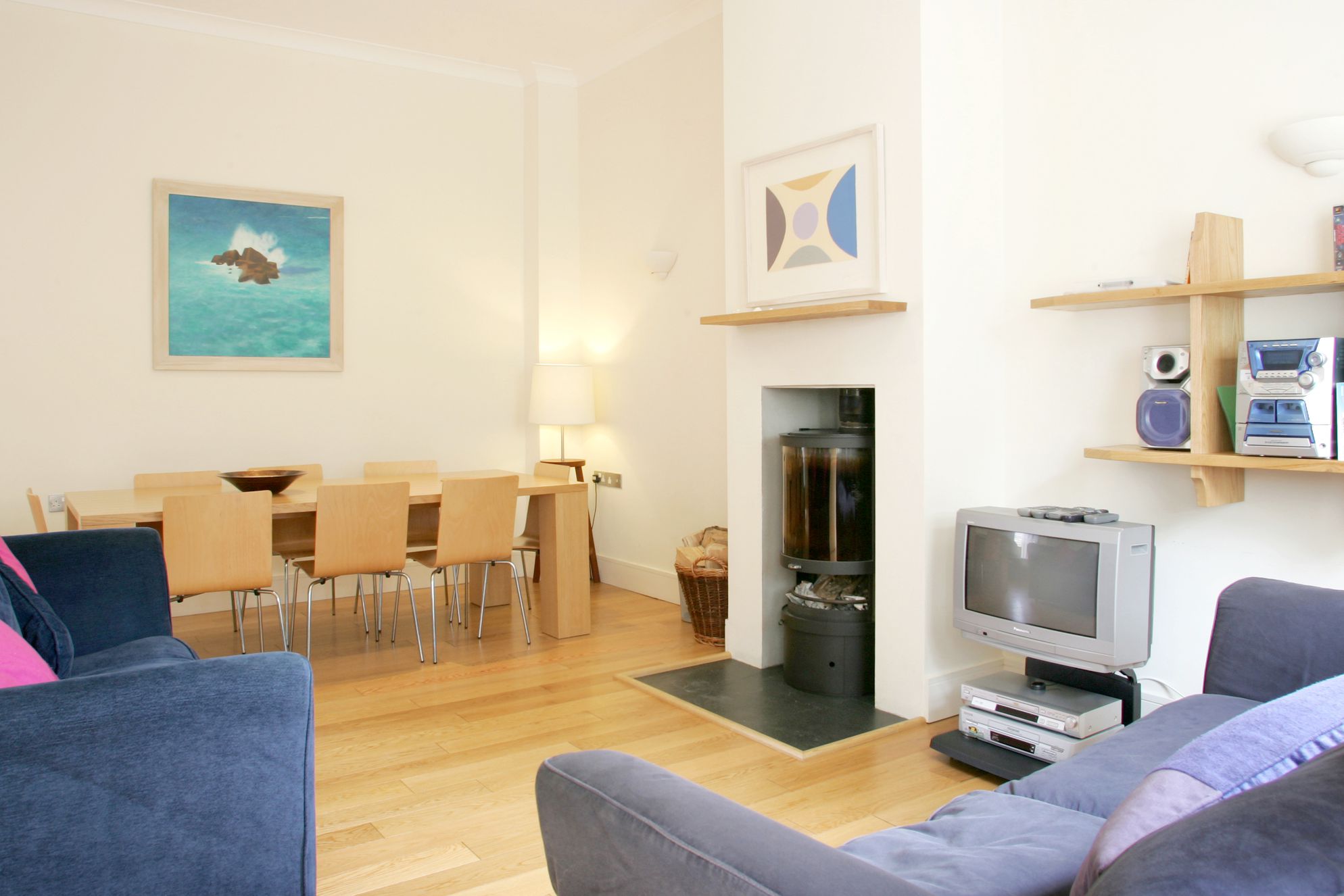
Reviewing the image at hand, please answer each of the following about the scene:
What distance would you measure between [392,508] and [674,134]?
255 cm

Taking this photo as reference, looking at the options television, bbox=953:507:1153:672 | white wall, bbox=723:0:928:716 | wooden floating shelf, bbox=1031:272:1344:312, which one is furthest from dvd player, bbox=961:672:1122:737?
wooden floating shelf, bbox=1031:272:1344:312

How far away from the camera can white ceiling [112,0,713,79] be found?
495 centimetres

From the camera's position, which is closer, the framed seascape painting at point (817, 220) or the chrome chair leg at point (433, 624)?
the framed seascape painting at point (817, 220)

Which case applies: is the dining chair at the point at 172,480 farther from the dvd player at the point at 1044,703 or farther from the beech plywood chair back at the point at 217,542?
the dvd player at the point at 1044,703

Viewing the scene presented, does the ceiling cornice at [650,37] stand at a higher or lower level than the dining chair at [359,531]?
higher

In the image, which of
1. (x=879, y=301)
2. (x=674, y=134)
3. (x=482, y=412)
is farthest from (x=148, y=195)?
(x=879, y=301)

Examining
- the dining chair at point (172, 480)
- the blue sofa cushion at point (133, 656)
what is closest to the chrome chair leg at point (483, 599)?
the dining chair at point (172, 480)

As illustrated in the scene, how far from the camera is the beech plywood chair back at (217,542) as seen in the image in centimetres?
368

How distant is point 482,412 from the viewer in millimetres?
6059

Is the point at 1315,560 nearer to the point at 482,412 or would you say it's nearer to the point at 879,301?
the point at 879,301

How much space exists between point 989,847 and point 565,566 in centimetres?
332

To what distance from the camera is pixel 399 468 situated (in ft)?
16.9

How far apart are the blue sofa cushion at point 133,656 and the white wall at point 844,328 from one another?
216cm

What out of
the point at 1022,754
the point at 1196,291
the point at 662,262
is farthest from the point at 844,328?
the point at 662,262
